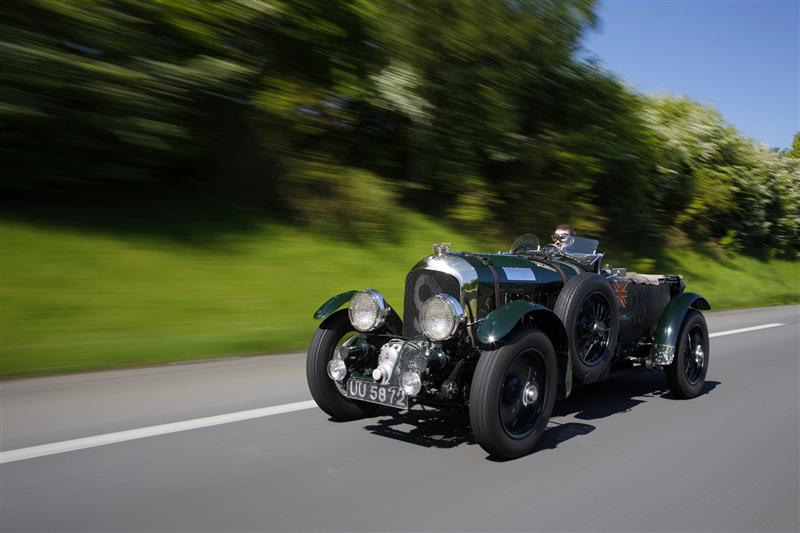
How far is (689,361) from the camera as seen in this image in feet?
22.3

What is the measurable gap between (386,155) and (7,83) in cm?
724

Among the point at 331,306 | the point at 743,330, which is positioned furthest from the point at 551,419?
the point at 743,330

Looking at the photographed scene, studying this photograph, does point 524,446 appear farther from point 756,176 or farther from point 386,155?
point 756,176

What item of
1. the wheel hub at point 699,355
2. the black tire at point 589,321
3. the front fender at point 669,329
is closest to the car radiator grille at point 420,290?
the black tire at point 589,321

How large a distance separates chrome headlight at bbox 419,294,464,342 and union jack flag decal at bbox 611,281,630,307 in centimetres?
222

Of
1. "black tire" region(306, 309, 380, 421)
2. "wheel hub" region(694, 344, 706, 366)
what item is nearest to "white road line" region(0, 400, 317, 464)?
"black tire" region(306, 309, 380, 421)

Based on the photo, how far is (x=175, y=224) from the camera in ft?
33.2

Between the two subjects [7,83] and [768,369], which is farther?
[768,369]

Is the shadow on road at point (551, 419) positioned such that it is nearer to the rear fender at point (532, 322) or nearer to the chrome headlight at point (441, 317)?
the rear fender at point (532, 322)

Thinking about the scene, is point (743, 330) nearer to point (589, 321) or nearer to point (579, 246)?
point (579, 246)

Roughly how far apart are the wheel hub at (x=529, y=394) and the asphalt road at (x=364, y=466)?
13.7 inches

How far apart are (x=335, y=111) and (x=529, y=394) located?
9.11 metres

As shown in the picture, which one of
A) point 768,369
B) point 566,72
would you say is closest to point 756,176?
point 566,72

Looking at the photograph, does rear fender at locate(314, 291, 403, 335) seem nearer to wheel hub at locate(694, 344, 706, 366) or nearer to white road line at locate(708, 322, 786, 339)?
wheel hub at locate(694, 344, 706, 366)
